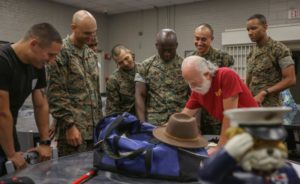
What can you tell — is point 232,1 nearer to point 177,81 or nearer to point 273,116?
point 177,81

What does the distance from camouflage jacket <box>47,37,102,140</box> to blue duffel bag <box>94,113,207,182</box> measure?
0.73 metres

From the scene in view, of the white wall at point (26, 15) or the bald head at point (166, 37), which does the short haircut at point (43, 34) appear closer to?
the bald head at point (166, 37)

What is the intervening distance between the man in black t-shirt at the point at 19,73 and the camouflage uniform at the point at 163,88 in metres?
0.93

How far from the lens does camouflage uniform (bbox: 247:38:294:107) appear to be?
2.76 metres

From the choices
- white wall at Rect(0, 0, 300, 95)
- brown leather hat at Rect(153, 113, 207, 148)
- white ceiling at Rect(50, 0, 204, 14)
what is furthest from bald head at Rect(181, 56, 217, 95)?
white ceiling at Rect(50, 0, 204, 14)

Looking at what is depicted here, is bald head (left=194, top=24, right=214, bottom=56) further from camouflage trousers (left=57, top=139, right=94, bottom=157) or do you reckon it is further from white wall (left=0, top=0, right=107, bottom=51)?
white wall (left=0, top=0, right=107, bottom=51)

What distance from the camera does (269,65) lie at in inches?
110

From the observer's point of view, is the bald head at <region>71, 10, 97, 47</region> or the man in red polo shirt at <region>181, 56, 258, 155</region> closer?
the man in red polo shirt at <region>181, 56, 258, 155</region>

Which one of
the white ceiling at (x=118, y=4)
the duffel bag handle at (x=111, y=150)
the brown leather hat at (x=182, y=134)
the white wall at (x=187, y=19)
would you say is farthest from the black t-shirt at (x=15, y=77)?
the white ceiling at (x=118, y=4)

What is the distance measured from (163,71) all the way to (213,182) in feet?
5.93

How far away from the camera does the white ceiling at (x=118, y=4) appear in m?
7.32

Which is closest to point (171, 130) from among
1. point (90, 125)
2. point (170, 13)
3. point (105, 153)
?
point (105, 153)

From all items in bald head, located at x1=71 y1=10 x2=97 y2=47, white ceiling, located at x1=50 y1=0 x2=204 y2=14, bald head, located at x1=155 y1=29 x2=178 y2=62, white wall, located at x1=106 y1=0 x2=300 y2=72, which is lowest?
bald head, located at x1=155 y1=29 x2=178 y2=62

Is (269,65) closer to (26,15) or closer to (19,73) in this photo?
(19,73)
